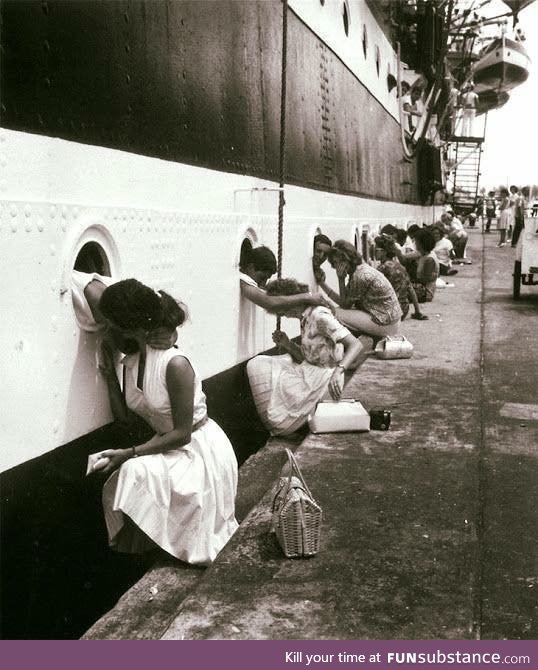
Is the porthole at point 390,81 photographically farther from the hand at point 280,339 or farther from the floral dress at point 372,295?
the hand at point 280,339

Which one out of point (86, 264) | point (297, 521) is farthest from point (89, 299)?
point (297, 521)

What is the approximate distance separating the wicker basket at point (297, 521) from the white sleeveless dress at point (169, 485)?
1.34 ft

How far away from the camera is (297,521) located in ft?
11.4

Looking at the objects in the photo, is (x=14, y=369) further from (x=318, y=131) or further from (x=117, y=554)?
(x=318, y=131)

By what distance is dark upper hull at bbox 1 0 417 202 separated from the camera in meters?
3.06

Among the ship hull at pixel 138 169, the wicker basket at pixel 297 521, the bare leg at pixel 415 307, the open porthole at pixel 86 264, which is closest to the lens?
the ship hull at pixel 138 169

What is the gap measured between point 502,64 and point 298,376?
84.6 feet

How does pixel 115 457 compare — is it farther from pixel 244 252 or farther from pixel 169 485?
pixel 244 252

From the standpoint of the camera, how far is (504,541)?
383 centimetres

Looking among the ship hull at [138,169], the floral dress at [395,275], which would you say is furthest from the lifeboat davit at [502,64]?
the ship hull at [138,169]

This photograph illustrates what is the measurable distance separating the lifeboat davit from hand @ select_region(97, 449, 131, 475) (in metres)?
27.3

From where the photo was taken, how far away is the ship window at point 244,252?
18.9 ft

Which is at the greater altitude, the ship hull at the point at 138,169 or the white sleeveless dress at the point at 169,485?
the ship hull at the point at 138,169

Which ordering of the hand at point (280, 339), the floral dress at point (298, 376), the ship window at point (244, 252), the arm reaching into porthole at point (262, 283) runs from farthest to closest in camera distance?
1. the hand at point (280, 339)
2. the floral dress at point (298, 376)
3. the ship window at point (244, 252)
4. the arm reaching into porthole at point (262, 283)
